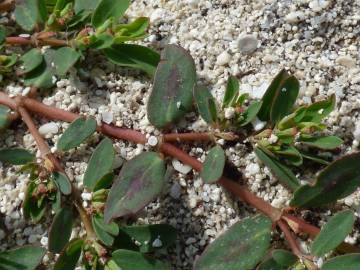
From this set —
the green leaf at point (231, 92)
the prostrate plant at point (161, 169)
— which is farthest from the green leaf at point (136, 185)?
the green leaf at point (231, 92)

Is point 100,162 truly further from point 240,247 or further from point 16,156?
point 240,247

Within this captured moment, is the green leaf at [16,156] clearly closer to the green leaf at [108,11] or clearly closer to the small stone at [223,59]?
the green leaf at [108,11]

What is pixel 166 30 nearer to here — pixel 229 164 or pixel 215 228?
pixel 229 164

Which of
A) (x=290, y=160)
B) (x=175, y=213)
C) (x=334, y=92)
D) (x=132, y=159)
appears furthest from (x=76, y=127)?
(x=334, y=92)

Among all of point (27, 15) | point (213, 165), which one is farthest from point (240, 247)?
point (27, 15)

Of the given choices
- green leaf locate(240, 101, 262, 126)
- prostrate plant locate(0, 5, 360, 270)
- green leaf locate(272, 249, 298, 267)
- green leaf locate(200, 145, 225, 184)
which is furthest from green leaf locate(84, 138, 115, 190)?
green leaf locate(272, 249, 298, 267)
